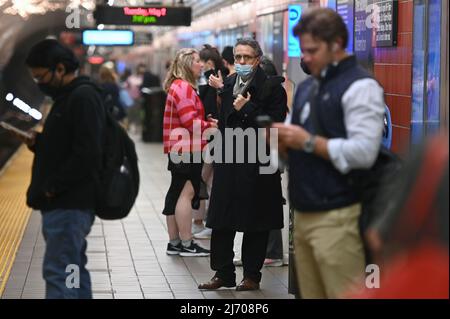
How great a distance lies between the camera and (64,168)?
217 inches

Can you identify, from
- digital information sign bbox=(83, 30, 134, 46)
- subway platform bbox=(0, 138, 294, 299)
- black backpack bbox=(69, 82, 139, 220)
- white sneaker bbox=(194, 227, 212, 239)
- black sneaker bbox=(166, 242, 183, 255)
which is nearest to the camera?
black backpack bbox=(69, 82, 139, 220)

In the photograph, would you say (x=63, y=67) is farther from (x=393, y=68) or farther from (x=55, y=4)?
(x=55, y=4)

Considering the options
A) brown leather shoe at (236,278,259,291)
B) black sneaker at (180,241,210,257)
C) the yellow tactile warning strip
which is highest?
brown leather shoe at (236,278,259,291)

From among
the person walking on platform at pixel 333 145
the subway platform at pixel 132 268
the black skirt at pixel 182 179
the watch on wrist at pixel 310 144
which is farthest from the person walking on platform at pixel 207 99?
the watch on wrist at pixel 310 144

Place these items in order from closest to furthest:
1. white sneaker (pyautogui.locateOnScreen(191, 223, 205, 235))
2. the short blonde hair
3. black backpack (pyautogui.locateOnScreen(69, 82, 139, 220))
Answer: black backpack (pyautogui.locateOnScreen(69, 82, 139, 220)) < the short blonde hair < white sneaker (pyautogui.locateOnScreen(191, 223, 205, 235))

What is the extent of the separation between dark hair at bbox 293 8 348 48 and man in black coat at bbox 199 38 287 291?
8.16ft

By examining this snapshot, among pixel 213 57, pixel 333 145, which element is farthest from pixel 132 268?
pixel 333 145

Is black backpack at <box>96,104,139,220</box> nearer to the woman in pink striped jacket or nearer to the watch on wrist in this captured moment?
the watch on wrist

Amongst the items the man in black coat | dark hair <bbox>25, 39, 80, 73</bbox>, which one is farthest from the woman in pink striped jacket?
dark hair <bbox>25, 39, 80, 73</bbox>

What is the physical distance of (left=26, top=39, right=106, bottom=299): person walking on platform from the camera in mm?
5531

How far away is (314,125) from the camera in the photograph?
195 inches

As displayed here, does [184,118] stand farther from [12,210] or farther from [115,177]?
[12,210]

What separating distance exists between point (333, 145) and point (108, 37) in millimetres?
18164

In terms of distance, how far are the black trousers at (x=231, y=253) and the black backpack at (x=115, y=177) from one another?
6.26ft
